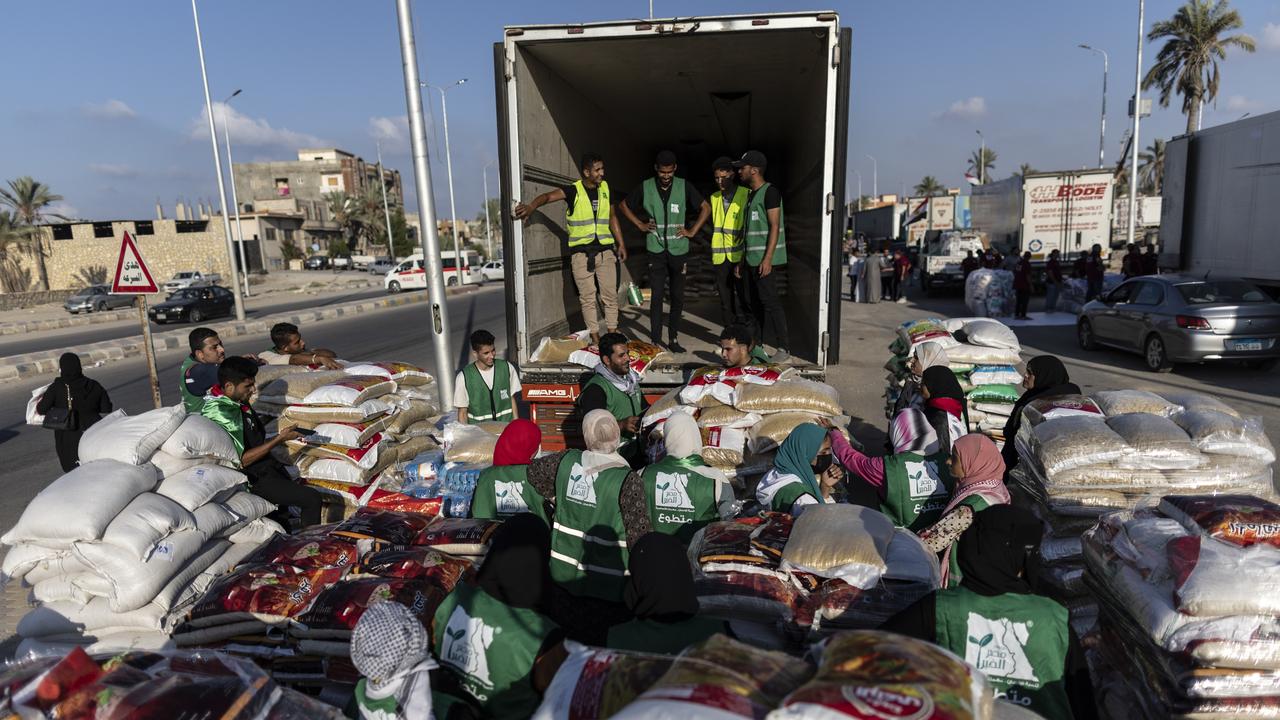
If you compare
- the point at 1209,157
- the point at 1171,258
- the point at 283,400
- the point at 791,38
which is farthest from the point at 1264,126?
the point at 283,400

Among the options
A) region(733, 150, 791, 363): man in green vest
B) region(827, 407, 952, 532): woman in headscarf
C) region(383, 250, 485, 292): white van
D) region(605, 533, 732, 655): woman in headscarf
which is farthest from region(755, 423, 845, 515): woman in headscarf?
region(383, 250, 485, 292): white van

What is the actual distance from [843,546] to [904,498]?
108 cm


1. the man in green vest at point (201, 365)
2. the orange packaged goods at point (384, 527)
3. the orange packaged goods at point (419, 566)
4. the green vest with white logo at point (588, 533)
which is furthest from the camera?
the man in green vest at point (201, 365)

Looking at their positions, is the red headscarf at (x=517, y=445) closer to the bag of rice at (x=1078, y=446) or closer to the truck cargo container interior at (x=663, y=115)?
the truck cargo container interior at (x=663, y=115)

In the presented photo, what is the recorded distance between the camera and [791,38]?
20.9 ft

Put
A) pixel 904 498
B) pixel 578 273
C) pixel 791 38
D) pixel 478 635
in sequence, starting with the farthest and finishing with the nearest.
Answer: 1. pixel 578 273
2. pixel 791 38
3. pixel 904 498
4. pixel 478 635

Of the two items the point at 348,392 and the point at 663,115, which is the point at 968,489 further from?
the point at 663,115

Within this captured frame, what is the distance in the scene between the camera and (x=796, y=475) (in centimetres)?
406

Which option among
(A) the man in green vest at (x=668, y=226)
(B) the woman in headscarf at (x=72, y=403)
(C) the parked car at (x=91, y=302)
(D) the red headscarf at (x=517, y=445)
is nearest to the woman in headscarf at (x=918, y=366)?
(A) the man in green vest at (x=668, y=226)

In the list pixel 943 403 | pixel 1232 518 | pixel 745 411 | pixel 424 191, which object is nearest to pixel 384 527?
pixel 745 411

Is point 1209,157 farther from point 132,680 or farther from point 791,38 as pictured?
point 132,680

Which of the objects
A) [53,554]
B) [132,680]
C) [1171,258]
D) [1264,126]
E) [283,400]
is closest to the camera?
[132,680]

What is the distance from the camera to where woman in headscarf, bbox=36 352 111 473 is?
6.09 m

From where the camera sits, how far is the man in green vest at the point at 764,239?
21.7 feet
